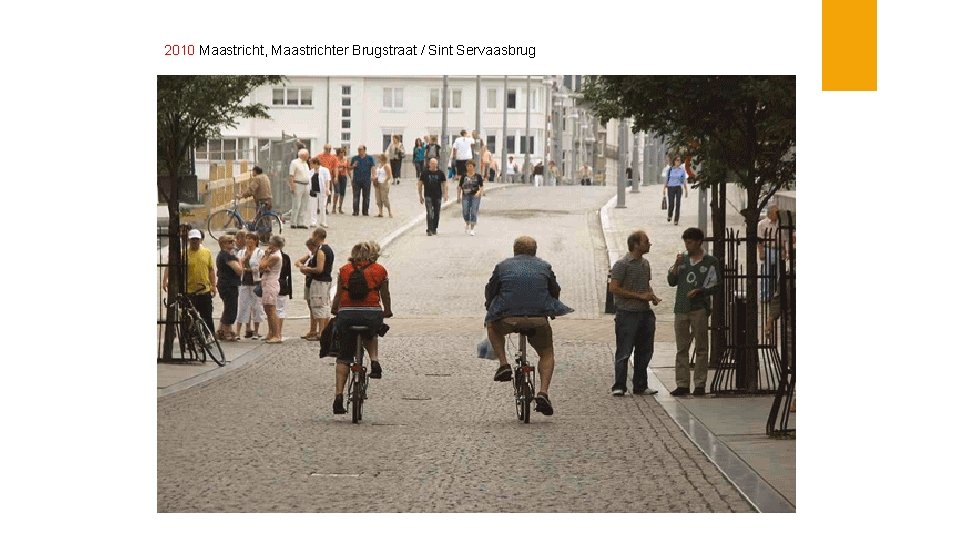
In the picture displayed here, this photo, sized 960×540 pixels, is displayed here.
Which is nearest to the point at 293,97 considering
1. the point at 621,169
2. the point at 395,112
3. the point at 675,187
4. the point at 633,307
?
the point at 395,112

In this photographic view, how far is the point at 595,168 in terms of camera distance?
5443 inches

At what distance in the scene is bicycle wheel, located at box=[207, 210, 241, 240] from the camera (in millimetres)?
34772

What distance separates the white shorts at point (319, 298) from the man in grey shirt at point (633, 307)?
6.36m

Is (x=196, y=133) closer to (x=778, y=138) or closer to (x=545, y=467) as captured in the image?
(x=778, y=138)

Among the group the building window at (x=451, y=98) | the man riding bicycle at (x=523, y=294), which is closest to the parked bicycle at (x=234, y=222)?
the man riding bicycle at (x=523, y=294)

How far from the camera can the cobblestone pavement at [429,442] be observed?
1065cm

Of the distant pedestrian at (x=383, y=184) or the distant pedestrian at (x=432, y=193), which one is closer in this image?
the distant pedestrian at (x=432, y=193)

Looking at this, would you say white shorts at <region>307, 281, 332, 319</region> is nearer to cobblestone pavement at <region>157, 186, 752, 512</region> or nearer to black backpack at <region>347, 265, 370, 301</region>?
cobblestone pavement at <region>157, 186, 752, 512</region>

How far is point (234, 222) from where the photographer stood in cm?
3547

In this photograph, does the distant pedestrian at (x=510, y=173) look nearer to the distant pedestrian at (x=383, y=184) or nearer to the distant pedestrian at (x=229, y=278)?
the distant pedestrian at (x=383, y=184)

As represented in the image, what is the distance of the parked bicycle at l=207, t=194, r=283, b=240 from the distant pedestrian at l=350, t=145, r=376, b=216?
4423 millimetres

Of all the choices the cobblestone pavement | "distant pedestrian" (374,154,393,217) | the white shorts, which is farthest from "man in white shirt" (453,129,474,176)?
the white shorts

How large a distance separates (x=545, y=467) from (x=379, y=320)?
303 centimetres
